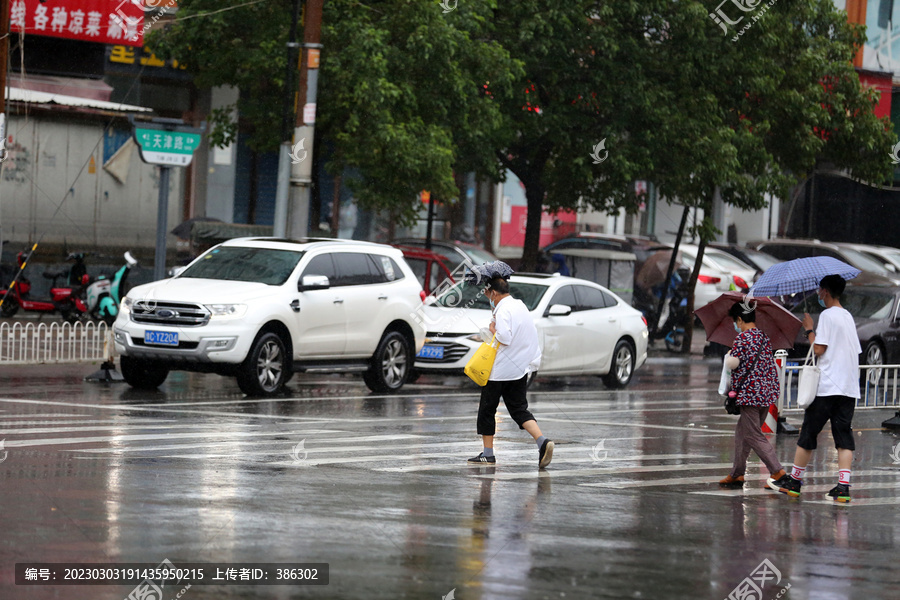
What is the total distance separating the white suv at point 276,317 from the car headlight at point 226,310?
0.04 feet

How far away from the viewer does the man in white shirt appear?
11094 mm

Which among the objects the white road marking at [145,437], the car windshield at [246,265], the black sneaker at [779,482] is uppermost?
the car windshield at [246,265]

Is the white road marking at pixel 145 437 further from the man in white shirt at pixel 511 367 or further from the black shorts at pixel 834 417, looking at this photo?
the black shorts at pixel 834 417

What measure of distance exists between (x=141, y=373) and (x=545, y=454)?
7.18 meters

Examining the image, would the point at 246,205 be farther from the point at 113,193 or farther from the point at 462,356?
the point at 462,356

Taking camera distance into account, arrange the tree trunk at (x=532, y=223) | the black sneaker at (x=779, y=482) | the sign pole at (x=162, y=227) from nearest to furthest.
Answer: the black sneaker at (x=779, y=482) → the sign pole at (x=162, y=227) → the tree trunk at (x=532, y=223)

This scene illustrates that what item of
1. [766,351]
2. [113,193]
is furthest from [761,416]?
→ [113,193]

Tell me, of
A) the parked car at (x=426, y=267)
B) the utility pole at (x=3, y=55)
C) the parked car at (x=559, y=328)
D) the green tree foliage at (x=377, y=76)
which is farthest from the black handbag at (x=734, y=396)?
the parked car at (x=426, y=267)

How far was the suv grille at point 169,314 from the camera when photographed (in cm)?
1566

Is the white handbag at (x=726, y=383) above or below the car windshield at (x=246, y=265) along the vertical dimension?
below

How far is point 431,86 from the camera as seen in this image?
2256cm

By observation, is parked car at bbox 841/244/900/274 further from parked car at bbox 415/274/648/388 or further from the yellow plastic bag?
the yellow plastic bag

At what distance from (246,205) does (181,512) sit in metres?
24.3

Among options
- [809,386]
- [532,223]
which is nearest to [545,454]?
[809,386]
